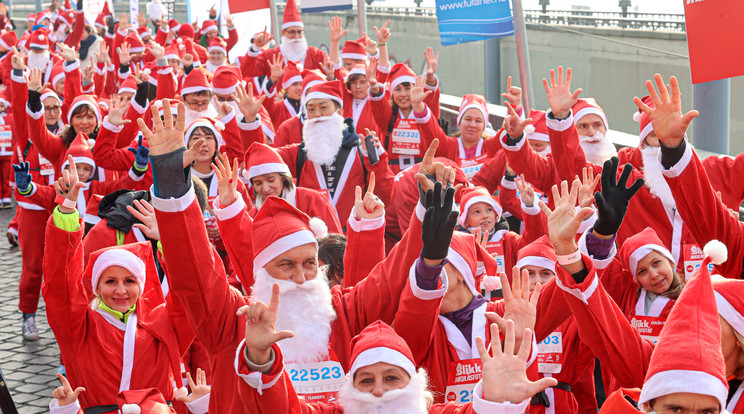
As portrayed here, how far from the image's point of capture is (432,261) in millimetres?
4008

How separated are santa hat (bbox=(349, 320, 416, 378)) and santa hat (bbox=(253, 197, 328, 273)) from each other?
2.50 feet

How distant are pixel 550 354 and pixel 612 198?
1141 millimetres

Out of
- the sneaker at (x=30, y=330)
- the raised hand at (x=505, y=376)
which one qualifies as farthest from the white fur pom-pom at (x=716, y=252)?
the sneaker at (x=30, y=330)

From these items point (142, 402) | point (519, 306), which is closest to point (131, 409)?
point (142, 402)

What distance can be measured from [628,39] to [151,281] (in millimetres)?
14491

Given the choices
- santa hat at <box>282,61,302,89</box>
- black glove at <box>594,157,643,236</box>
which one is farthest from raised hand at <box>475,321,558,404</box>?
santa hat at <box>282,61,302,89</box>

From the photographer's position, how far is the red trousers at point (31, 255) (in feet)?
27.5

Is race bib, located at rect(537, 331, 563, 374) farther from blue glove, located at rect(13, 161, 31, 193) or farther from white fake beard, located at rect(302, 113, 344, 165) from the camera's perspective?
blue glove, located at rect(13, 161, 31, 193)

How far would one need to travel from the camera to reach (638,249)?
501 centimetres

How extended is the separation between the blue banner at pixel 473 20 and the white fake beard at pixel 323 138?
195 centimetres

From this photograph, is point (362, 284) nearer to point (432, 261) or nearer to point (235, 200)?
point (432, 261)

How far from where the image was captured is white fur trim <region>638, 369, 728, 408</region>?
9.83 ft

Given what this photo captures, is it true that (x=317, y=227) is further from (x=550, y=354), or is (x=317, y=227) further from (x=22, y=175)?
(x=22, y=175)

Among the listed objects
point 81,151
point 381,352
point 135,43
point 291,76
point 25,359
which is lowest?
point 25,359
